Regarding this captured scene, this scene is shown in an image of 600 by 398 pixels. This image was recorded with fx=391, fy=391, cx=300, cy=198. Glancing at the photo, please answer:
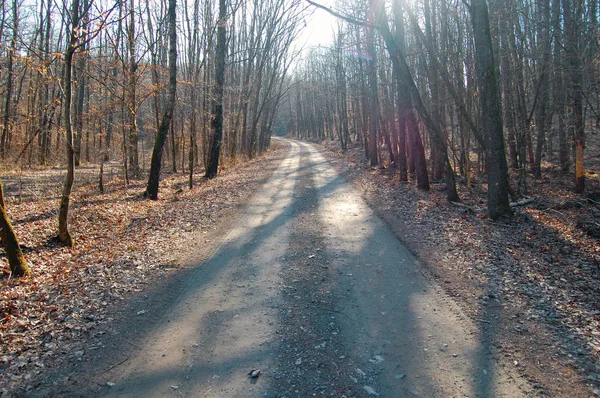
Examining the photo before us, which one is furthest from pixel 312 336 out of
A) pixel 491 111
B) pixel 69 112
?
pixel 491 111

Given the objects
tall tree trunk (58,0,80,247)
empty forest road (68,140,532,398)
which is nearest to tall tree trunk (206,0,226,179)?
tall tree trunk (58,0,80,247)

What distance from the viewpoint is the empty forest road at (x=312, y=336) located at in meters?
3.56

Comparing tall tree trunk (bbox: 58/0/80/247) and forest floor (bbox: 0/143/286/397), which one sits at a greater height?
tall tree trunk (bbox: 58/0/80/247)

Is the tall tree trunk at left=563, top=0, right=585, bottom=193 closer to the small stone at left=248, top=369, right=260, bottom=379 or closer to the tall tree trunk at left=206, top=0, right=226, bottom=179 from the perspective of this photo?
the small stone at left=248, top=369, right=260, bottom=379

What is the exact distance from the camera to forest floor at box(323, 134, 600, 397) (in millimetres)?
3896

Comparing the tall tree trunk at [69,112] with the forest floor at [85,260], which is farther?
the tall tree trunk at [69,112]

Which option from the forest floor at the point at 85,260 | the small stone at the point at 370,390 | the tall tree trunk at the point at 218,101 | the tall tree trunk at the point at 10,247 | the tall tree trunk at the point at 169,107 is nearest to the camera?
the small stone at the point at 370,390

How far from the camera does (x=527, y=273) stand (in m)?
6.15

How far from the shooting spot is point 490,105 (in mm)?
9266

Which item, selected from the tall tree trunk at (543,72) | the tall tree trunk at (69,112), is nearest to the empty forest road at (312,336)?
the tall tree trunk at (69,112)

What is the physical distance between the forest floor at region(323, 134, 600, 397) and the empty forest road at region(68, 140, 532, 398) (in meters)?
0.34

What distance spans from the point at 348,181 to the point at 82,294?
1333 cm

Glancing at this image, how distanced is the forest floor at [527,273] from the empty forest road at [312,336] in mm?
339

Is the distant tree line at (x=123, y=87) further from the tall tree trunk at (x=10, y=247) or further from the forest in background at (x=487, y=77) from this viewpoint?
the forest in background at (x=487, y=77)
